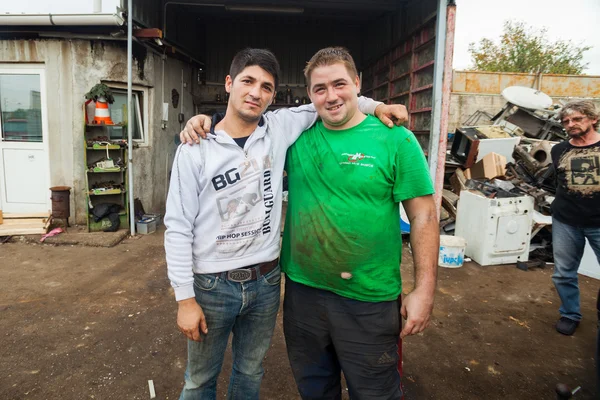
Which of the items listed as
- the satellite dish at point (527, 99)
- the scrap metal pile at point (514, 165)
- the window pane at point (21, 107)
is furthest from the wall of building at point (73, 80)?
the satellite dish at point (527, 99)

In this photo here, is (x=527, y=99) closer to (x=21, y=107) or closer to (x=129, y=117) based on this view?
(x=129, y=117)

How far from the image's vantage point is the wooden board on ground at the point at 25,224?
6328mm

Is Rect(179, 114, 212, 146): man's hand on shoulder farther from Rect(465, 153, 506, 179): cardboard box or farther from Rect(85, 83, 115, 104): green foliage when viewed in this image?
Rect(465, 153, 506, 179): cardboard box

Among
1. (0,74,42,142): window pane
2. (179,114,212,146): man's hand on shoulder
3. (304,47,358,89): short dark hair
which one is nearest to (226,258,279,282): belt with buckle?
(179,114,212,146): man's hand on shoulder

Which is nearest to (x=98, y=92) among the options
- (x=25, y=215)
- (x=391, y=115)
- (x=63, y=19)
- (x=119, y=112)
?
(x=119, y=112)

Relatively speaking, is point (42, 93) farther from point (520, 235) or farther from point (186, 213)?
point (520, 235)

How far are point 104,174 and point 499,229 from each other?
6.64 meters

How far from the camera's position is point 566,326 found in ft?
12.0

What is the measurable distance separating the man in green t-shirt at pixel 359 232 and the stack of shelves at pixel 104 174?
18.6 ft

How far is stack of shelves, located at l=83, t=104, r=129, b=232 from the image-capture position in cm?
650

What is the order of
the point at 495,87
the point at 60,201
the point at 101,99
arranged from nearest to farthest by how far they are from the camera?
the point at 101,99 < the point at 60,201 < the point at 495,87

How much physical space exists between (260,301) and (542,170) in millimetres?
5896

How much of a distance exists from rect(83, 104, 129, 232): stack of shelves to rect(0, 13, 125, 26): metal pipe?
158 cm

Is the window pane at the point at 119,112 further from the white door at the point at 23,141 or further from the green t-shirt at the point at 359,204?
the green t-shirt at the point at 359,204
